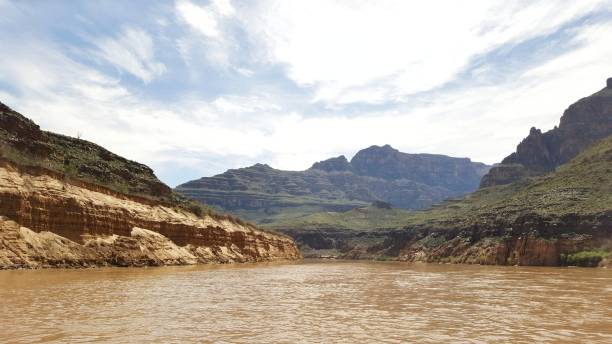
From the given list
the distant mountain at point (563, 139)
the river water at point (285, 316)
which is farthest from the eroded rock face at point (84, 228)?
the distant mountain at point (563, 139)

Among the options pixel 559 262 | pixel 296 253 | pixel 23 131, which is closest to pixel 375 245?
pixel 296 253

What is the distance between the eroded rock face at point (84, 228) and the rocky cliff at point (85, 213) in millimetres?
69

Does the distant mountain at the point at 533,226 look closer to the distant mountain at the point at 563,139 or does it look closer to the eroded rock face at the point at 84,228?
the distant mountain at the point at 563,139

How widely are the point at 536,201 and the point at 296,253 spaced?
52316 millimetres

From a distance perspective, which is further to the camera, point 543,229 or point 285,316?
point 543,229

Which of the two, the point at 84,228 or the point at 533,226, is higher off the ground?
the point at 84,228

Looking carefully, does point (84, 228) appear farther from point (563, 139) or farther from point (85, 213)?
point (563, 139)

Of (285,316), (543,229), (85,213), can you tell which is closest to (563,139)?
(543,229)

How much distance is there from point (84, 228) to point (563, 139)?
174343 millimetres

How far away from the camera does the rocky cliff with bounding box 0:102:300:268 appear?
32.4 meters

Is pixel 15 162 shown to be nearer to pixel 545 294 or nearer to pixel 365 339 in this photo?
pixel 365 339

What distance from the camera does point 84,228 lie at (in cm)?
3816

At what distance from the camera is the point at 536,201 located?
85.2m

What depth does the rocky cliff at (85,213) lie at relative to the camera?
32375 mm
